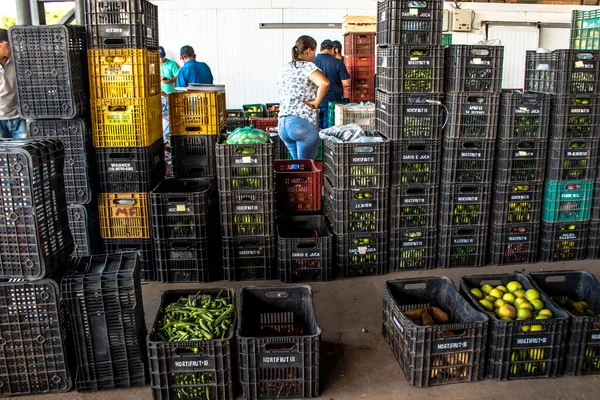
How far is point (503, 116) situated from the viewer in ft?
16.2

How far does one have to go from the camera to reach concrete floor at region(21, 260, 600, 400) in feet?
10.9

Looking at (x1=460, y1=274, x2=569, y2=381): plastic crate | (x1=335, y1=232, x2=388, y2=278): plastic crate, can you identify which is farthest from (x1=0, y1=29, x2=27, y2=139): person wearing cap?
(x1=460, y1=274, x2=569, y2=381): plastic crate

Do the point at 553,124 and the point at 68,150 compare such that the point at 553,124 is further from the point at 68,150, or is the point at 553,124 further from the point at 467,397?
the point at 68,150

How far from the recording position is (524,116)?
4.97 meters

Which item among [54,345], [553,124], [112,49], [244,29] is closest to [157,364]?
[54,345]

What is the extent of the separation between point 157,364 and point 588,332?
262 cm

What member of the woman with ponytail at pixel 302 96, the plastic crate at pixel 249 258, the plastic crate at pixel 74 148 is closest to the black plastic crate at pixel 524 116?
the woman with ponytail at pixel 302 96

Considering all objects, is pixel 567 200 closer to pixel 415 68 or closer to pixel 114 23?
pixel 415 68

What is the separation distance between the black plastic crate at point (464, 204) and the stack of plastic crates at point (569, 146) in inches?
25.1

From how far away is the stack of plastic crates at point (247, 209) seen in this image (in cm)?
476

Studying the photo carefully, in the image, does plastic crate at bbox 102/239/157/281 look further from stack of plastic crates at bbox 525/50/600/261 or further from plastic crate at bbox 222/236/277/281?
stack of plastic crates at bbox 525/50/600/261

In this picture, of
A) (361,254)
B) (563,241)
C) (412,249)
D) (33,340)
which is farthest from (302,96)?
(33,340)

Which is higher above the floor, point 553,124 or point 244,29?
point 244,29

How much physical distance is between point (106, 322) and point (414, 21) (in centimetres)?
348
